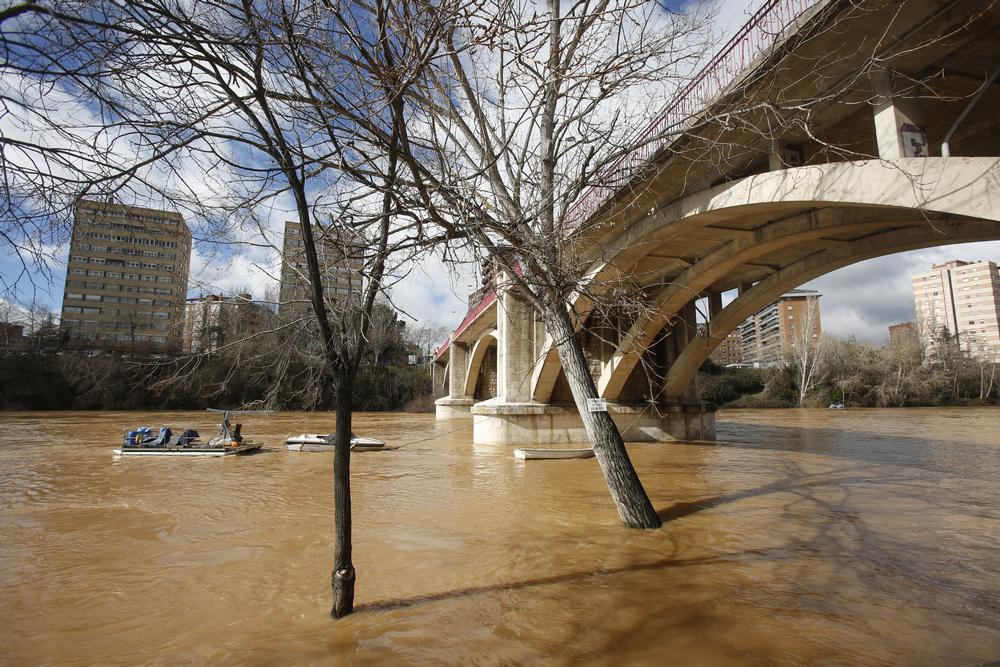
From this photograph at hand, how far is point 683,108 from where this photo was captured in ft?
21.2

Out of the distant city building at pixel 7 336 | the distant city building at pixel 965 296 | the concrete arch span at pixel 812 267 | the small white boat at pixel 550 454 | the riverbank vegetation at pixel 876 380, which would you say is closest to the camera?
the distant city building at pixel 7 336

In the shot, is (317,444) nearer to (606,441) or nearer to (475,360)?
(606,441)

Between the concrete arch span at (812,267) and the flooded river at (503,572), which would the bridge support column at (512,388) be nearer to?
the concrete arch span at (812,267)

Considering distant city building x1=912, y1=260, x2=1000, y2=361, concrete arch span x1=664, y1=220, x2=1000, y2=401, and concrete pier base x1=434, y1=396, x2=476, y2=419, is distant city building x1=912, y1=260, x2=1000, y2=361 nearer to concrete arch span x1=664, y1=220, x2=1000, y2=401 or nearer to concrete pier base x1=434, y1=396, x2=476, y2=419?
concrete pier base x1=434, y1=396, x2=476, y2=419

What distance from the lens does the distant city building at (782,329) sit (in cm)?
4509

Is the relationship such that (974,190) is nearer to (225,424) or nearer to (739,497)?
(739,497)

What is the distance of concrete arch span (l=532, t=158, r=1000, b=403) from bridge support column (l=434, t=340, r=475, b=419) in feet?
58.2

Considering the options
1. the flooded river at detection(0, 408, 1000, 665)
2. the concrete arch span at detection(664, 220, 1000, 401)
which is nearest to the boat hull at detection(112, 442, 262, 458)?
the flooded river at detection(0, 408, 1000, 665)

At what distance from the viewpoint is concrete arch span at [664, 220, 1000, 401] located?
263 inches

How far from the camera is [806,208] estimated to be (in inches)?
306

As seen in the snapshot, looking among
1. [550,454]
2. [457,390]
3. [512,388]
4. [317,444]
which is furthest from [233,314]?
[457,390]

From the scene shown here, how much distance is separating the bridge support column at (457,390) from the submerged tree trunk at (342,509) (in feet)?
88.9

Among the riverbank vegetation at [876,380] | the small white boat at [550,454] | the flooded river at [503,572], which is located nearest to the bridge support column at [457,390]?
the small white boat at [550,454]

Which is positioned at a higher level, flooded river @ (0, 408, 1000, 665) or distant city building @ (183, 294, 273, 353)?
distant city building @ (183, 294, 273, 353)
